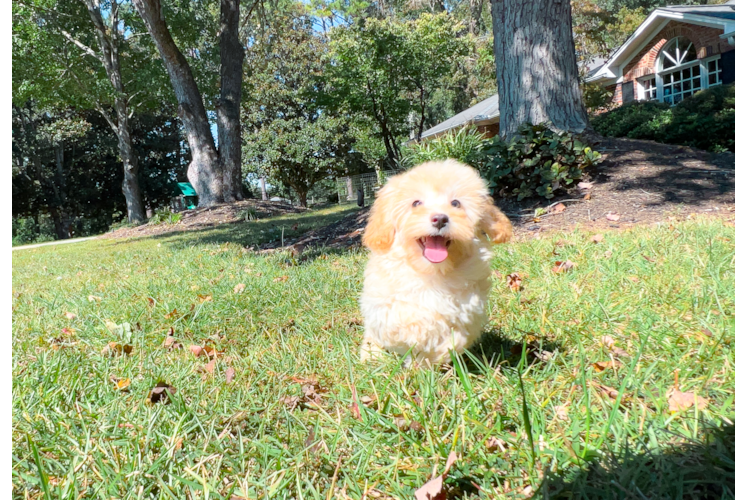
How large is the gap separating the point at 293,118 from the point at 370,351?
2766cm

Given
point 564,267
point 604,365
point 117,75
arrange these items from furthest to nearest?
point 117,75 < point 564,267 < point 604,365

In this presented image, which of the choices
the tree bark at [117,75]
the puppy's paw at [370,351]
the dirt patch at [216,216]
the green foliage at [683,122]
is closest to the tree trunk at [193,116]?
the dirt patch at [216,216]

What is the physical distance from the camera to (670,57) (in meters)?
19.3

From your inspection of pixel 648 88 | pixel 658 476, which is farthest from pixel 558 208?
pixel 648 88

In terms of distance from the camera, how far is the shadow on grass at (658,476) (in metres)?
1.24

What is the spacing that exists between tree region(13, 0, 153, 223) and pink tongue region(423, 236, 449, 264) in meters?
19.7

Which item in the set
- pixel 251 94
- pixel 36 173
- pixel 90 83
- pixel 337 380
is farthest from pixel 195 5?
pixel 337 380

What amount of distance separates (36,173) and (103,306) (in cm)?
3368

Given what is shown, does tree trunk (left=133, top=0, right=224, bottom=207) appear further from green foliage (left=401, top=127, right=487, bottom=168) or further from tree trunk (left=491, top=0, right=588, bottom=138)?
tree trunk (left=491, top=0, right=588, bottom=138)

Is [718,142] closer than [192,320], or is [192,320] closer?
[192,320]

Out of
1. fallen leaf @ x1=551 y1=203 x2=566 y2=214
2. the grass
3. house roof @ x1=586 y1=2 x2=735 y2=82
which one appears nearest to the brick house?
house roof @ x1=586 y1=2 x2=735 y2=82

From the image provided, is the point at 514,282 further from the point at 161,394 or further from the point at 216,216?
the point at 216,216
